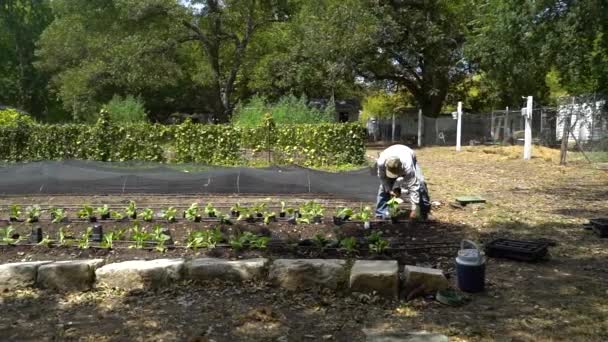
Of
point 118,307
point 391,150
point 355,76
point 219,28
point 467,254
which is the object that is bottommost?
point 118,307

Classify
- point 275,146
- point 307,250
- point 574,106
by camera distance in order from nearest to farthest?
point 307,250, point 275,146, point 574,106

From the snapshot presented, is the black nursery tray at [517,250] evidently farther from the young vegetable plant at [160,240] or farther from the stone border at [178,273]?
the young vegetable plant at [160,240]

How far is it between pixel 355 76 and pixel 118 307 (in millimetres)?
26987

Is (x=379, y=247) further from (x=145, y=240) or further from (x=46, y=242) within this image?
(x=46, y=242)

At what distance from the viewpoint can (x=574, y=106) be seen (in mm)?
18953

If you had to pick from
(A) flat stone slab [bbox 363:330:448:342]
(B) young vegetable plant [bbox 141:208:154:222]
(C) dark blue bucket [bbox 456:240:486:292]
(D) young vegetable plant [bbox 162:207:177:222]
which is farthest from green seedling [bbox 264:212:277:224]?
(A) flat stone slab [bbox 363:330:448:342]

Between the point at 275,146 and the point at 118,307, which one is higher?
the point at 275,146

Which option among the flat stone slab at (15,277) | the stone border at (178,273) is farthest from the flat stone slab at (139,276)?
the flat stone slab at (15,277)

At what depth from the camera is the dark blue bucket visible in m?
4.73

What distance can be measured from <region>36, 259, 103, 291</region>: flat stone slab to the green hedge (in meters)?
9.71

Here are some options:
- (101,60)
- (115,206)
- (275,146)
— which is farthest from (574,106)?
(101,60)

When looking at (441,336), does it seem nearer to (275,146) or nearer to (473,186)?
(473,186)

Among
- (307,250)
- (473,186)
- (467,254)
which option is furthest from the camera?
(473,186)

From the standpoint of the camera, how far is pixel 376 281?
4.73 metres
